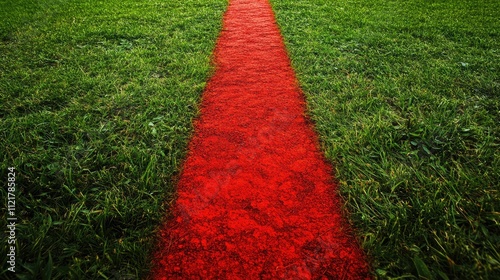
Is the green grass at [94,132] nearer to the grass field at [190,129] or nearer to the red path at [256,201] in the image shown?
the grass field at [190,129]

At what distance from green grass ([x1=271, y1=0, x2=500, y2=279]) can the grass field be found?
0.05ft

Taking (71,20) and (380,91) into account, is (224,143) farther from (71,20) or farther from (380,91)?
(71,20)

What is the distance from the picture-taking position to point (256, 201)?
2326 millimetres

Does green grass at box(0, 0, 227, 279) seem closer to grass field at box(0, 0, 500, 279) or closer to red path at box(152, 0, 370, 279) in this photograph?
grass field at box(0, 0, 500, 279)

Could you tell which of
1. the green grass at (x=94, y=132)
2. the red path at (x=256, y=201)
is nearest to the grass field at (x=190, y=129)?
the green grass at (x=94, y=132)

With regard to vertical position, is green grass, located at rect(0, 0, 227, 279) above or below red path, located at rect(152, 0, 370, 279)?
above

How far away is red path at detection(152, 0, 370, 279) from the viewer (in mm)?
1895

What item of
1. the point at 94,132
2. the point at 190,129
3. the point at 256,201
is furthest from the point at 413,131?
the point at 94,132

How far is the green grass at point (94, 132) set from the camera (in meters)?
1.90

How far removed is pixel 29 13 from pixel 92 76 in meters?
4.19

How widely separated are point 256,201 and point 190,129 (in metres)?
1.24

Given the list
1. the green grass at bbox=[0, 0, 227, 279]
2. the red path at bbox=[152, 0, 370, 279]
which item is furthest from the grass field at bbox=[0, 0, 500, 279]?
the red path at bbox=[152, 0, 370, 279]

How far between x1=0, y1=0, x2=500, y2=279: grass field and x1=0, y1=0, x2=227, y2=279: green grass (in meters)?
0.01

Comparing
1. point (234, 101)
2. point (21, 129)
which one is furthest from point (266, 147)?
point (21, 129)
